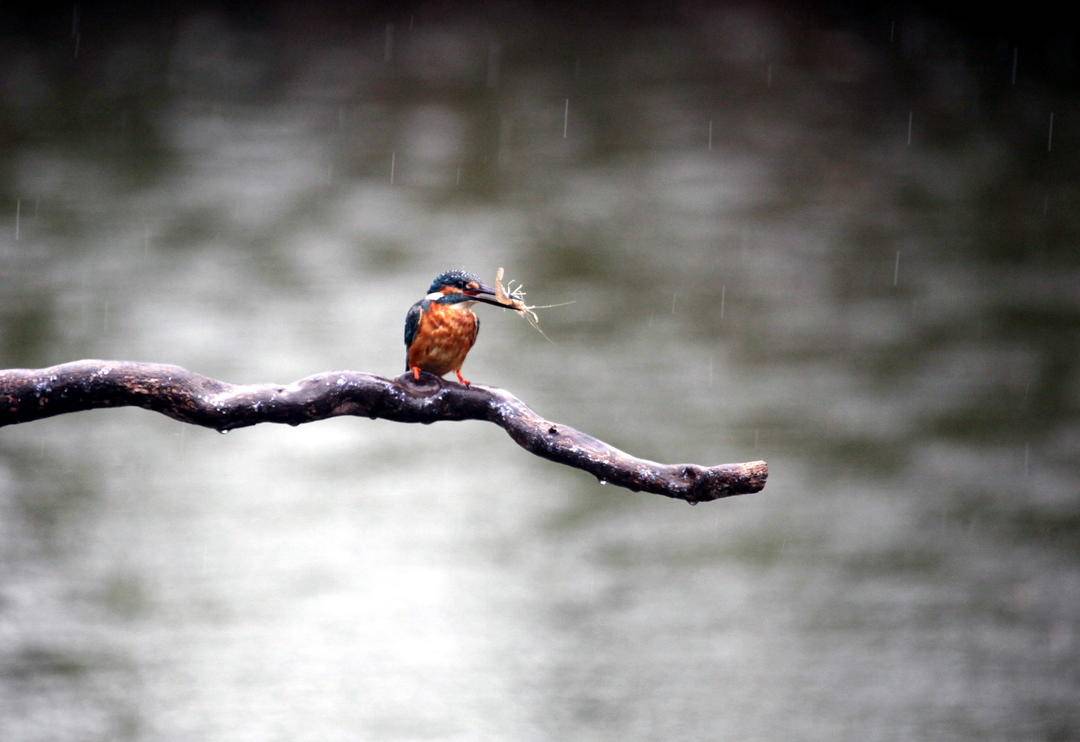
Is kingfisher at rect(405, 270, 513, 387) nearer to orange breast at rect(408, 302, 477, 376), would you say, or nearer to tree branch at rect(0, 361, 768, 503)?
orange breast at rect(408, 302, 477, 376)

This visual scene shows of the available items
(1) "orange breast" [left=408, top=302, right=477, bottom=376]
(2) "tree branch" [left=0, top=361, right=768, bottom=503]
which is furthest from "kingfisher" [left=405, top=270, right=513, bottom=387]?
(2) "tree branch" [left=0, top=361, right=768, bottom=503]

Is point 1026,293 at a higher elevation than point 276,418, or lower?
higher

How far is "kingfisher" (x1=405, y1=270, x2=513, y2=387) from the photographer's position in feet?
4.73

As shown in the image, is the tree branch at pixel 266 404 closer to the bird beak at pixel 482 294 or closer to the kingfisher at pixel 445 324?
the kingfisher at pixel 445 324

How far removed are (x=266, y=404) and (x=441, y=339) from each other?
259 millimetres

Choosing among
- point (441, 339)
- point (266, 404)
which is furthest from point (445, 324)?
point (266, 404)

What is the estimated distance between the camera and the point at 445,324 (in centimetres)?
145

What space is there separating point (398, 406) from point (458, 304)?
7.8 inches

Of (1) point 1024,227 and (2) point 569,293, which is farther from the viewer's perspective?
(1) point 1024,227

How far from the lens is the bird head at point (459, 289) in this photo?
1483mm

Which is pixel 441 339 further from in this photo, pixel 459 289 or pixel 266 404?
pixel 266 404

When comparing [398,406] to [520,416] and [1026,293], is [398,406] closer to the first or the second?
[520,416]

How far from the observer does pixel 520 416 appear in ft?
4.45

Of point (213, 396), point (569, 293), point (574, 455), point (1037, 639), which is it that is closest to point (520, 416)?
point (574, 455)
